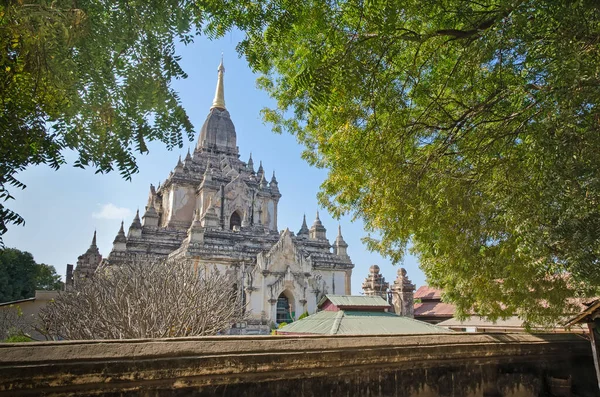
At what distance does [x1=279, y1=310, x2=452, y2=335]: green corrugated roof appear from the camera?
13.7 m

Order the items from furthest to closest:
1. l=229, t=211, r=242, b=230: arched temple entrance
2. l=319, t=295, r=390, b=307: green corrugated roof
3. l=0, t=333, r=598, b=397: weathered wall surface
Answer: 1. l=229, t=211, r=242, b=230: arched temple entrance
2. l=319, t=295, r=390, b=307: green corrugated roof
3. l=0, t=333, r=598, b=397: weathered wall surface

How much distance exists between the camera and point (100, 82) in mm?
3674

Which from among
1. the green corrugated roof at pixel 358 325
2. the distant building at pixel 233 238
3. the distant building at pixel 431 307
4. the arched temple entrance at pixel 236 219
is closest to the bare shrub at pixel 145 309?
the green corrugated roof at pixel 358 325

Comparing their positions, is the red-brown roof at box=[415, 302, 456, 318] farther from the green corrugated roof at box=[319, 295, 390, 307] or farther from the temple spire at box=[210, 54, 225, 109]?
the temple spire at box=[210, 54, 225, 109]

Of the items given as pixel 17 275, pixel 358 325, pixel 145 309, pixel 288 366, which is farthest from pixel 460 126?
pixel 17 275

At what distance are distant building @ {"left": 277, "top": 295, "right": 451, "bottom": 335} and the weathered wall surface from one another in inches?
279

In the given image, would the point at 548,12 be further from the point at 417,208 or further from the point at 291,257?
the point at 291,257

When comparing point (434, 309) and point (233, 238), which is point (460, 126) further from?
point (233, 238)

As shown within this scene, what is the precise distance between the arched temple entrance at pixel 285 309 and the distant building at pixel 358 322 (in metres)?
8.05

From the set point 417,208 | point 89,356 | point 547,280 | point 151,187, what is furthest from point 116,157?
point 151,187

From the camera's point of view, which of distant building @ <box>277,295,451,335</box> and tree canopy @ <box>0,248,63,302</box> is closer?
distant building @ <box>277,295,451,335</box>

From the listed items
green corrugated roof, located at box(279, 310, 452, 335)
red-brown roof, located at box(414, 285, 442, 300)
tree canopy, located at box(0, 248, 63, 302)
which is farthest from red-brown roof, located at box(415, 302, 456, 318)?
tree canopy, located at box(0, 248, 63, 302)

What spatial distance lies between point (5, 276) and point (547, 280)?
44.8 meters

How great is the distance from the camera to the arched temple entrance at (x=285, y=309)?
82.9 ft
